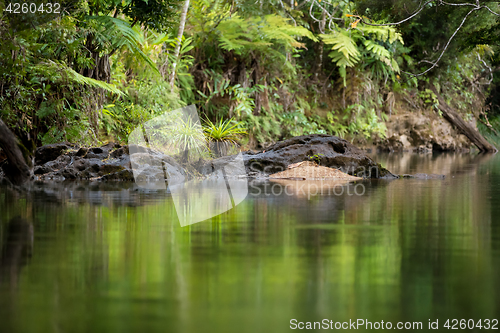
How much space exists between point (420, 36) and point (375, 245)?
17706 millimetres

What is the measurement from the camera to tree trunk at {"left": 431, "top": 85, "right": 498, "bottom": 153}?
61.3ft

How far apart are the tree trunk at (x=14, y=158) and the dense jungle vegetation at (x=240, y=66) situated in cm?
70

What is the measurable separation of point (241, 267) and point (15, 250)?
3.85 ft

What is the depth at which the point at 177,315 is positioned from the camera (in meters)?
1.66

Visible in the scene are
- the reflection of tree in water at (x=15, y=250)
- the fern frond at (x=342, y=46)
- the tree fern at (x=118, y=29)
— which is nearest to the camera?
the reflection of tree in water at (x=15, y=250)

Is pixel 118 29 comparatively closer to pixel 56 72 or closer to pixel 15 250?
pixel 56 72

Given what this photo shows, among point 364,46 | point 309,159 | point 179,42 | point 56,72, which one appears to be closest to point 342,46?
point 364,46

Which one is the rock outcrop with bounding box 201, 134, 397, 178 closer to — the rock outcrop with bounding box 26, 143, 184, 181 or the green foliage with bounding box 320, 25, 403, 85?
the rock outcrop with bounding box 26, 143, 184, 181

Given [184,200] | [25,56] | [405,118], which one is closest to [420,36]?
[405,118]

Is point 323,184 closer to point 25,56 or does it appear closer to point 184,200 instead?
point 184,200

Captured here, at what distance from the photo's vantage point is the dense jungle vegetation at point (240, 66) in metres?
7.93

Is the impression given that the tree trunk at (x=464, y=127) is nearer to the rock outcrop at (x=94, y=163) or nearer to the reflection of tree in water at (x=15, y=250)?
the rock outcrop at (x=94, y=163)

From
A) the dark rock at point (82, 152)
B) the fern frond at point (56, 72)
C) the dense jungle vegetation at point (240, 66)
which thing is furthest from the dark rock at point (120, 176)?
the fern frond at point (56, 72)

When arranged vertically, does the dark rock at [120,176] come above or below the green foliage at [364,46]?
below
